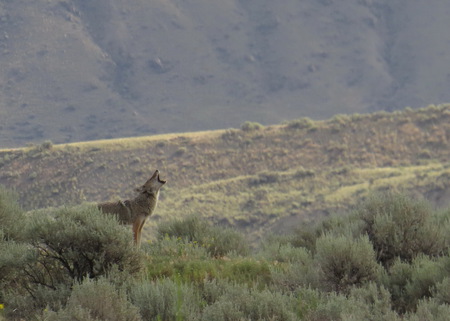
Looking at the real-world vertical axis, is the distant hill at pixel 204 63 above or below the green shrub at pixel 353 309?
above

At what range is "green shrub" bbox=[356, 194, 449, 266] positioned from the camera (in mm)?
10516

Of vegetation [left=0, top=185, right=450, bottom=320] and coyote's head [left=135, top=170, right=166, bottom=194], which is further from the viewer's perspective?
coyote's head [left=135, top=170, right=166, bottom=194]

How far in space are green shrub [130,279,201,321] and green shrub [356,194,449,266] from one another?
342cm

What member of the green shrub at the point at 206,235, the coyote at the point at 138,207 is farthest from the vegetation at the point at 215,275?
the green shrub at the point at 206,235

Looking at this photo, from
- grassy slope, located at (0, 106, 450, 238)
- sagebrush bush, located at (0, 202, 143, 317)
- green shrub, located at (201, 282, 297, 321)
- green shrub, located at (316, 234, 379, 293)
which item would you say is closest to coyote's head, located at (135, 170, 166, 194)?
sagebrush bush, located at (0, 202, 143, 317)

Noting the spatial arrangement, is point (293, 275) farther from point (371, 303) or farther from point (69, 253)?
point (69, 253)

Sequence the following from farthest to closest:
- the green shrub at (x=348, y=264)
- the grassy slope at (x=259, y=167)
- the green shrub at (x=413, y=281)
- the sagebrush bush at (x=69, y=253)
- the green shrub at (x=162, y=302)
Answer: the grassy slope at (x=259, y=167), the green shrub at (x=348, y=264), the green shrub at (x=413, y=281), the sagebrush bush at (x=69, y=253), the green shrub at (x=162, y=302)

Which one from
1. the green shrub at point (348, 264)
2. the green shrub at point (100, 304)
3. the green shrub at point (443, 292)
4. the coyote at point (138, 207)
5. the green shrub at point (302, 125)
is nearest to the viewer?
the green shrub at point (100, 304)

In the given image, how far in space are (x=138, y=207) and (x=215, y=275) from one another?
199cm

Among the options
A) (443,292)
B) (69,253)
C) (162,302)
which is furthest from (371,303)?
(69,253)

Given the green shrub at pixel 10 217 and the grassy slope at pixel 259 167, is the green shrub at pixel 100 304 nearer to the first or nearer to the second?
the green shrub at pixel 10 217

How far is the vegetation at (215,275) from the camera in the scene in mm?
7680

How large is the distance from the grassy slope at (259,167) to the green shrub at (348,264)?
2822 centimetres

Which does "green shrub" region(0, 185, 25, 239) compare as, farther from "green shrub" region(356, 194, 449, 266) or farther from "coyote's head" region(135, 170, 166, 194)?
"green shrub" region(356, 194, 449, 266)
